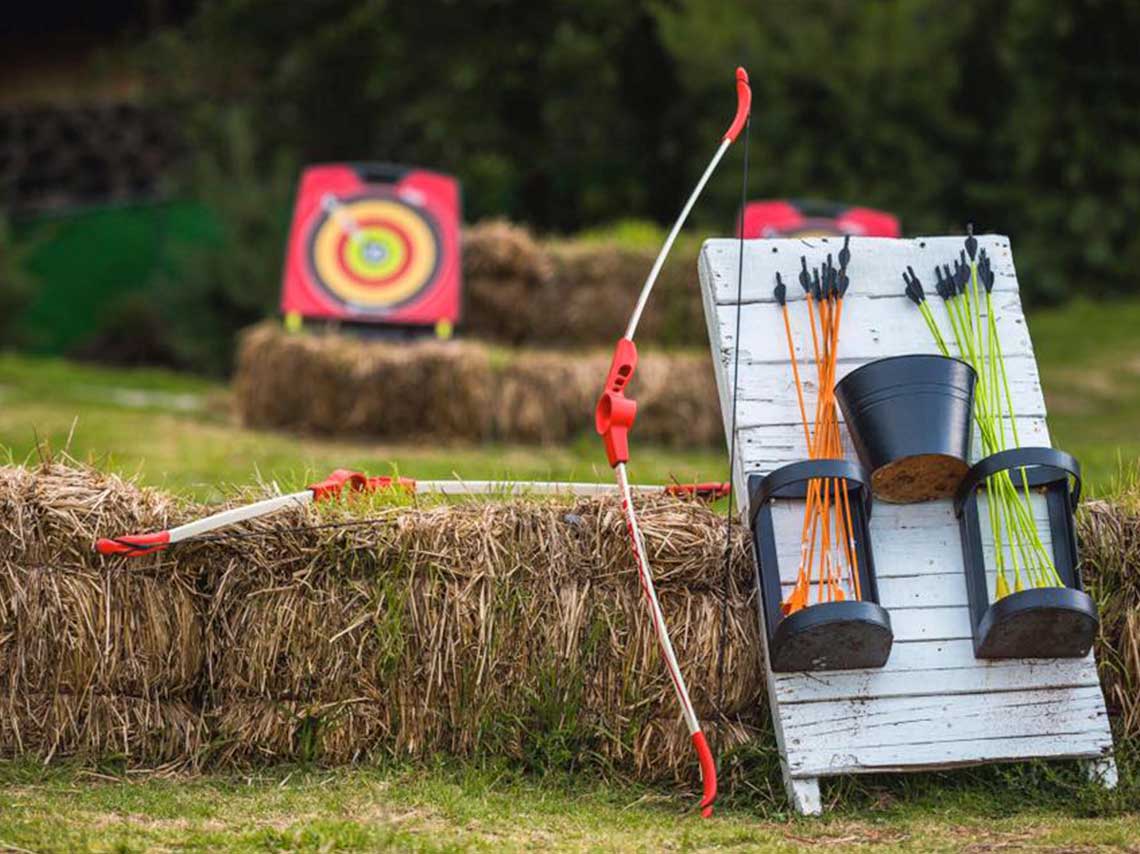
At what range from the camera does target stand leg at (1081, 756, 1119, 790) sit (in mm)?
3730

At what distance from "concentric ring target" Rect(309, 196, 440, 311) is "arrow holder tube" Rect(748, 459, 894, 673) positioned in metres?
5.90

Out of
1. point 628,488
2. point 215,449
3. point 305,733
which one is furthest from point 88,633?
point 215,449

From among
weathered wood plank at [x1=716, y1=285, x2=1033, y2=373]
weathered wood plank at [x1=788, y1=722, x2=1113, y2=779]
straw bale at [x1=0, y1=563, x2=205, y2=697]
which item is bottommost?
weathered wood plank at [x1=788, y1=722, x2=1113, y2=779]

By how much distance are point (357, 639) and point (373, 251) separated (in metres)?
6.01

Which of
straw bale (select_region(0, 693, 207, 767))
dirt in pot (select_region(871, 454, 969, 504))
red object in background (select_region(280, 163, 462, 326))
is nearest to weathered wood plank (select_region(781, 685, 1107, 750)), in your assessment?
dirt in pot (select_region(871, 454, 969, 504))

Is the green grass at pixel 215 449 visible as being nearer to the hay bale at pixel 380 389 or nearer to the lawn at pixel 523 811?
the hay bale at pixel 380 389

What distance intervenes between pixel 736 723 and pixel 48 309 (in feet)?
39.2

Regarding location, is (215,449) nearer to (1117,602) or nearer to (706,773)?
(706,773)

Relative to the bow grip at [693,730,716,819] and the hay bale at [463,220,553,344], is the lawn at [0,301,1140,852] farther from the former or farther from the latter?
the hay bale at [463,220,553,344]

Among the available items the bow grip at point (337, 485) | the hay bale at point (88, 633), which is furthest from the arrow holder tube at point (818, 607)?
the hay bale at point (88, 633)

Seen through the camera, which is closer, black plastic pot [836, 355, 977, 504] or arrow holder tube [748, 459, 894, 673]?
arrow holder tube [748, 459, 894, 673]

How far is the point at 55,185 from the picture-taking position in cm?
1538

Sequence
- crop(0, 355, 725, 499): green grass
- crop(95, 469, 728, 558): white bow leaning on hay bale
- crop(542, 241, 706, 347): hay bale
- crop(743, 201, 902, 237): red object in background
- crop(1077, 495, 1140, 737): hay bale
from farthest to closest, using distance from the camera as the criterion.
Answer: crop(542, 241, 706, 347): hay bale
crop(743, 201, 902, 237): red object in background
crop(0, 355, 725, 499): green grass
crop(1077, 495, 1140, 737): hay bale
crop(95, 469, 728, 558): white bow leaning on hay bale

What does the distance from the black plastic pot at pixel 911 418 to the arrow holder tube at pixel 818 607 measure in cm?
7
